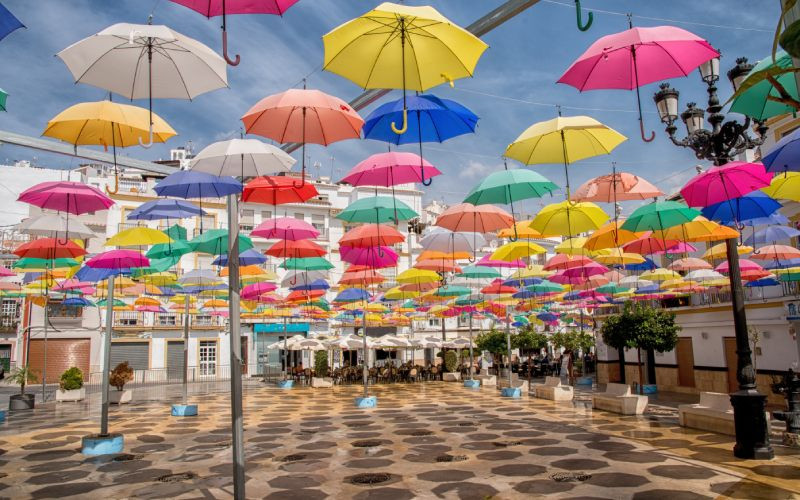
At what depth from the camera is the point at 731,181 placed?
28.5ft

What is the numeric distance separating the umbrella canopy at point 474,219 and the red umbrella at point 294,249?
395 cm

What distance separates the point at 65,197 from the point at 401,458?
7.29 m

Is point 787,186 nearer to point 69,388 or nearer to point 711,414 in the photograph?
point 711,414

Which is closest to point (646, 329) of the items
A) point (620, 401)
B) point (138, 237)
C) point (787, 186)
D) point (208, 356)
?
point (620, 401)

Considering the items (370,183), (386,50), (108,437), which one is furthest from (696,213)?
(108,437)

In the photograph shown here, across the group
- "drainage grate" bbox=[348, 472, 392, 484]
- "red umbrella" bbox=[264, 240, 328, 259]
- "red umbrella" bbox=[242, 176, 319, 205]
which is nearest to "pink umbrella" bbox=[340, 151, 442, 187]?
"red umbrella" bbox=[242, 176, 319, 205]

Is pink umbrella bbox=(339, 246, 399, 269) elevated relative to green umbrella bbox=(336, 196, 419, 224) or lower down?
lower down

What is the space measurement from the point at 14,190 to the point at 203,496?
137 ft

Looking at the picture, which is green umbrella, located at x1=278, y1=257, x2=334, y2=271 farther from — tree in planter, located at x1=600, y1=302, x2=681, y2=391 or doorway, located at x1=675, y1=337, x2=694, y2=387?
doorway, located at x1=675, y1=337, x2=694, y2=387

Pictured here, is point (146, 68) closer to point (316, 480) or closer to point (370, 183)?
point (370, 183)

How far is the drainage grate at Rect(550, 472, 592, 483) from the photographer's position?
8125 mm

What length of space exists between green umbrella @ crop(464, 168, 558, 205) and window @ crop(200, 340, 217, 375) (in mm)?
34469

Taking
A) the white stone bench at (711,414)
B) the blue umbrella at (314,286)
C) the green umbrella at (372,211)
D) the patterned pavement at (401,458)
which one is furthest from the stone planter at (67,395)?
the white stone bench at (711,414)

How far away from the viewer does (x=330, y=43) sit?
5.50 meters
